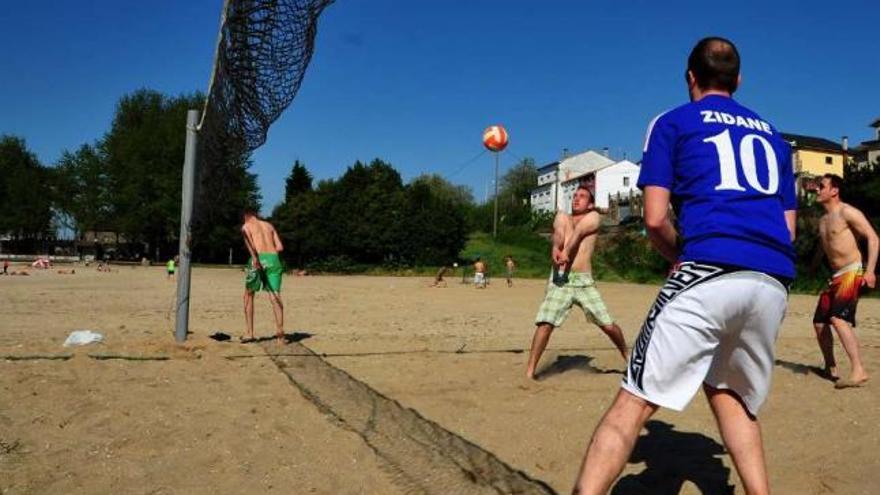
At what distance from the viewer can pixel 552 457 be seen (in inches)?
166

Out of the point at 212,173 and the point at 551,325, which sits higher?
the point at 212,173

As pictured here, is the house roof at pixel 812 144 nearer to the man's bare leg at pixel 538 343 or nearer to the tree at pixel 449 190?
the tree at pixel 449 190

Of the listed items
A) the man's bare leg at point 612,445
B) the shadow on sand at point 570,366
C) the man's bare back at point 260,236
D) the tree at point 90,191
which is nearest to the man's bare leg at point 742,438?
the man's bare leg at point 612,445

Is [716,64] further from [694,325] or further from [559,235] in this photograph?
[559,235]

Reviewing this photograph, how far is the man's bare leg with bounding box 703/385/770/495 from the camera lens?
115 inches

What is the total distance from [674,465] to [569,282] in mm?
2741

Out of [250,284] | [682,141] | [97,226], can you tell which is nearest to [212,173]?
[250,284]

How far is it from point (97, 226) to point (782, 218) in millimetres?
80608

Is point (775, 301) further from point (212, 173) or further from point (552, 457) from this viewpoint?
point (212, 173)

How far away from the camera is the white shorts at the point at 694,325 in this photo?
2.60 meters

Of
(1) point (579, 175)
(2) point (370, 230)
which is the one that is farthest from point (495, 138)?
(1) point (579, 175)

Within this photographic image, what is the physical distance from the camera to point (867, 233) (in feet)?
21.0

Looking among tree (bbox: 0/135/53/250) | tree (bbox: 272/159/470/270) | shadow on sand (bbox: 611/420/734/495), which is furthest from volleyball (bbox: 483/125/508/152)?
Answer: tree (bbox: 0/135/53/250)

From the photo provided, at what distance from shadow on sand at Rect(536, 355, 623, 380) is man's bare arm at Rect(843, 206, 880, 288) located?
2454 millimetres
